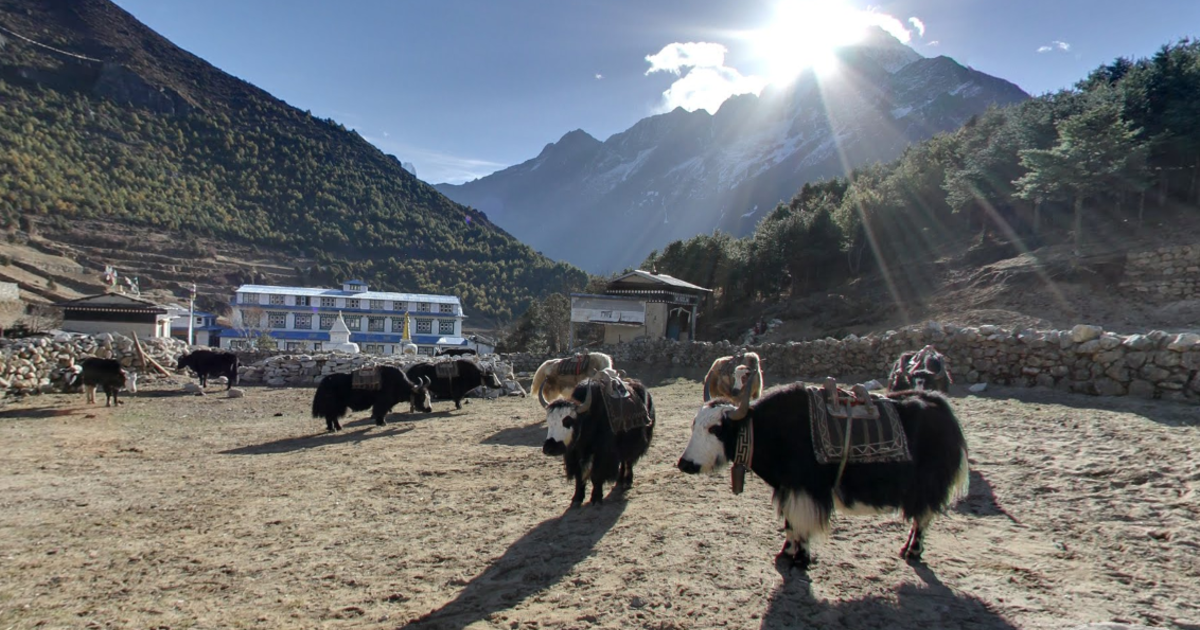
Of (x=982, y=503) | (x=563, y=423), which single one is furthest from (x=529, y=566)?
(x=982, y=503)

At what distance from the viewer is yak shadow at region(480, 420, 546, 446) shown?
9.45 metres

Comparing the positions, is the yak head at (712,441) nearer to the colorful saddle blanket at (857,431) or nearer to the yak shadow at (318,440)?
the colorful saddle blanket at (857,431)

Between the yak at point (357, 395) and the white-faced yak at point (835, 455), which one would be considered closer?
the white-faced yak at point (835, 455)

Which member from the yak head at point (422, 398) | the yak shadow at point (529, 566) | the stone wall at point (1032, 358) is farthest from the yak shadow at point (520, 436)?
the stone wall at point (1032, 358)

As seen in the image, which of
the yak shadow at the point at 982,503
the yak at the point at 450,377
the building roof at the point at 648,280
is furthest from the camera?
the building roof at the point at 648,280

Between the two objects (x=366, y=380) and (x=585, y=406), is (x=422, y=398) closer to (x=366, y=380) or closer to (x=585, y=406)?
(x=366, y=380)

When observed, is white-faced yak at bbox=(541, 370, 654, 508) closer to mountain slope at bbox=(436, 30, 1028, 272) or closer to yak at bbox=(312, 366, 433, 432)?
yak at bbox=(312, 366, 433, 432)

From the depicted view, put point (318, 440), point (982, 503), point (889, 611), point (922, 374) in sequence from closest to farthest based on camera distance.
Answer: point (889, 611), point (982, 503), point (922, 374), point (318, 440)

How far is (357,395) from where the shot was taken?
11.9 metres

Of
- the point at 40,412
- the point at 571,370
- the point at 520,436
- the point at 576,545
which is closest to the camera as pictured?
the point at 576,545

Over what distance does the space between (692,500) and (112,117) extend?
294 ft

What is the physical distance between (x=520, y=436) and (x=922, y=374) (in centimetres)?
609

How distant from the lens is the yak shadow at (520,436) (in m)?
9.45

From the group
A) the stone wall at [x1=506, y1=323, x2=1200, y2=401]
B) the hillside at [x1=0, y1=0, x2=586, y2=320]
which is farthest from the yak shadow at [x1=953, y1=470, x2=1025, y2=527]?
the hillside at [x1=0, y1=0, x2=586, y2=320]
